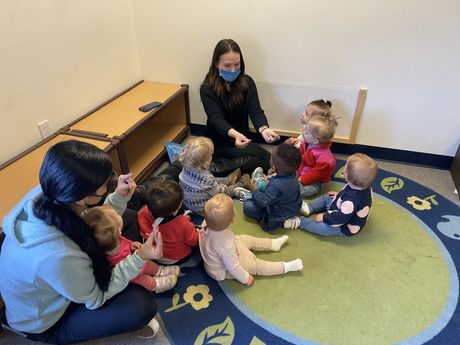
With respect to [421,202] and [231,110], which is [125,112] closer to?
[231,110]

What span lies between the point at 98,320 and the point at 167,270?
42 cm

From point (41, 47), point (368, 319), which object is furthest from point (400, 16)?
point (41, 47)

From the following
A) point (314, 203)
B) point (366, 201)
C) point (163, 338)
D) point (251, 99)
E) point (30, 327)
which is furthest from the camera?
point (251, 99)

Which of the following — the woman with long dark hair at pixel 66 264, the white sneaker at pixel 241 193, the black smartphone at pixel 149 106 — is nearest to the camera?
the woman with long dark hair at pixel 66 264

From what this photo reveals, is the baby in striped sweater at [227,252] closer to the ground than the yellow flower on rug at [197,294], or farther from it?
farther from it

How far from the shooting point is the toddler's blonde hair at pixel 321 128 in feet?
6.61

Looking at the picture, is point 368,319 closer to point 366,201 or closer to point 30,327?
point 366,201

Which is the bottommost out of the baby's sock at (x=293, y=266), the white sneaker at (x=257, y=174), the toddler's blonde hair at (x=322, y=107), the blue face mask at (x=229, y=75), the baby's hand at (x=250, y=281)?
the baby's hand at (x=250, y=281)

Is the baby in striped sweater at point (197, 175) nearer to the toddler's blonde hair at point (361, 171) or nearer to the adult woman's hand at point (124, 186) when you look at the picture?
the adult woman's hand at point (124, 186)

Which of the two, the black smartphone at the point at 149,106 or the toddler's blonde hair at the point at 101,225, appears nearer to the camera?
the toddler's blonde hair at the point at 101,225

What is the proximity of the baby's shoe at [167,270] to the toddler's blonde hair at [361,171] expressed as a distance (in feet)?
3.12

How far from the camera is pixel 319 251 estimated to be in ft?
5.77

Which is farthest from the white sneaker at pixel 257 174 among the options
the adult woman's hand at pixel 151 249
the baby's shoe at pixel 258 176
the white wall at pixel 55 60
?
the white wall at pixel 55 60

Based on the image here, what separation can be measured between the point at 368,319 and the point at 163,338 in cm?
86
